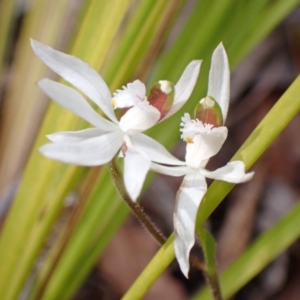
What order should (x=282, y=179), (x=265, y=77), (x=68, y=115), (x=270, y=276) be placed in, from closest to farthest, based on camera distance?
(x=68, y=115) < (x=270, y=276) < (x=282, y=179) < (x=265, y=77)

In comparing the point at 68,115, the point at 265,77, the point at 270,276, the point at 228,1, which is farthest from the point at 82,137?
the point at 265,77

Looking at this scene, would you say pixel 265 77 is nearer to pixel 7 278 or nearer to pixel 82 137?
pixel 7 278

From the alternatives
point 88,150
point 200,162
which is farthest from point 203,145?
point 88,150

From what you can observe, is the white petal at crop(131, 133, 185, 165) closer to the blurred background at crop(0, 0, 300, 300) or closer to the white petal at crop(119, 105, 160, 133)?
the white petal at crop(119, 105, 160, 133)

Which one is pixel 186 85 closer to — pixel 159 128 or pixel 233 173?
pixel 233 173

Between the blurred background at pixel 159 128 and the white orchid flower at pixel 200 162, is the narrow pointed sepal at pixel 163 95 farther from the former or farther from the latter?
the blurred background at pixel 159 128

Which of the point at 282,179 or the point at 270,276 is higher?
the point at 282,179

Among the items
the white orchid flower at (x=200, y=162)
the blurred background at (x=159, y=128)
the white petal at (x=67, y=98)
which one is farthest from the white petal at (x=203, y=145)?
the blurred background at (x=159, y=128)
